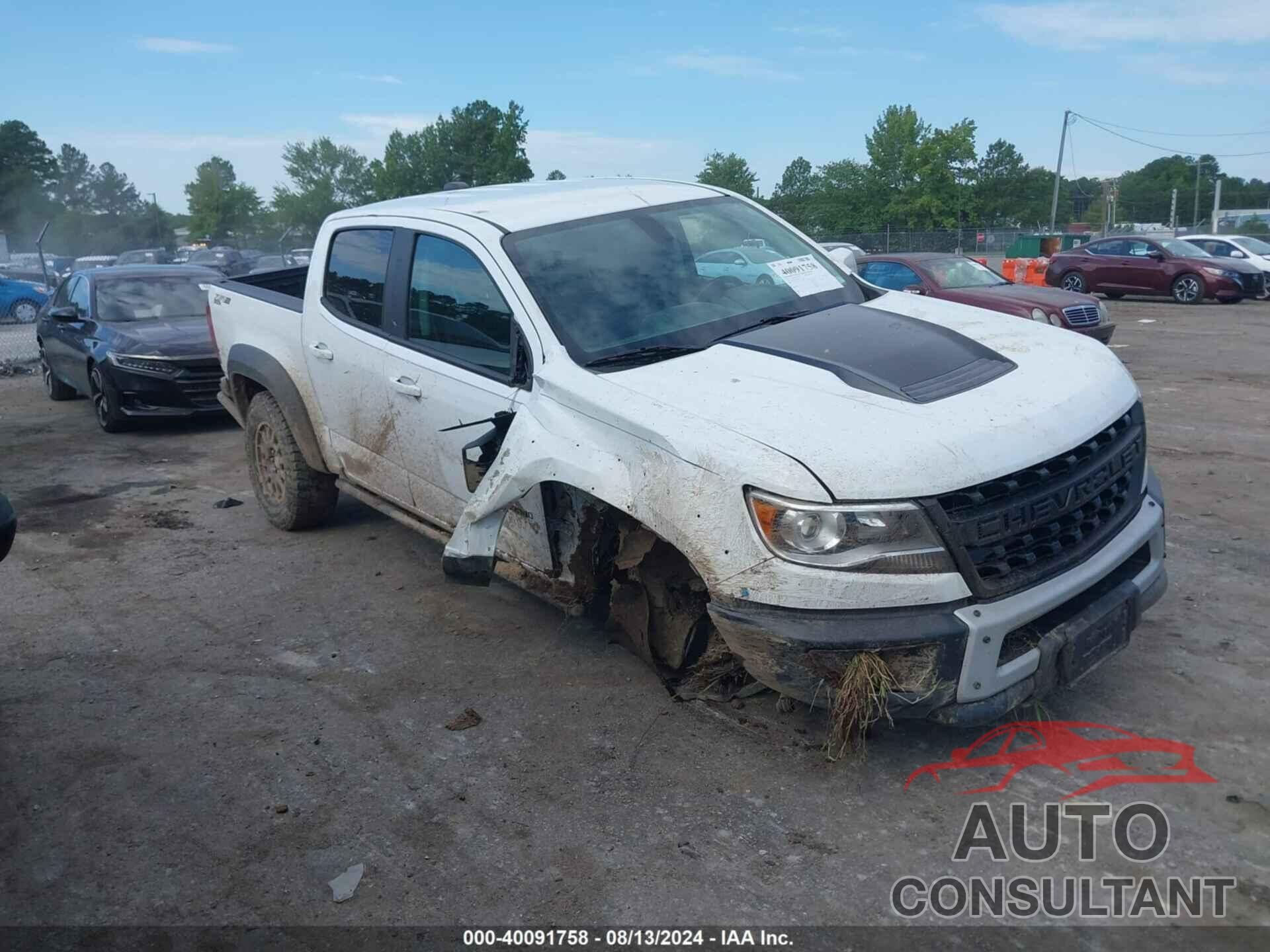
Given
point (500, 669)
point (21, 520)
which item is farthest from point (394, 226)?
point (21, 520)

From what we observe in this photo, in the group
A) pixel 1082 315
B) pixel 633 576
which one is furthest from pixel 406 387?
pixel 1082 315

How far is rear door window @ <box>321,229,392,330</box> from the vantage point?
5305 millimetres

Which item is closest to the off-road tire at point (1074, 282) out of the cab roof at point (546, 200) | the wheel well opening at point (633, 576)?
the cab roof at point (546, 200)

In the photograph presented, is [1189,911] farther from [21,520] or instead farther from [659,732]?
[21,520]

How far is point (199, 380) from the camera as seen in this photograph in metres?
10.3

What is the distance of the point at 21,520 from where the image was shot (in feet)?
24.3

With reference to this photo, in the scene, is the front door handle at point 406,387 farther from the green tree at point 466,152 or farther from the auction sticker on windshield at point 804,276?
the green tree at point 466,152

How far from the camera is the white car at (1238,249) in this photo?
2234cm

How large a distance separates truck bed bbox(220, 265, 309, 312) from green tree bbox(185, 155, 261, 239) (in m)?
98.4

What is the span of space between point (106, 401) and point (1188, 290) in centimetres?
2012

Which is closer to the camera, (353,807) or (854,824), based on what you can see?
(854,824)

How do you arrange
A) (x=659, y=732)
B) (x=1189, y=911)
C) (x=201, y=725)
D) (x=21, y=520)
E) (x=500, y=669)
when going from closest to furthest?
(x=1189, y=911) < (x=659, y=732) < (x=201, y=725) < (x=500, y=669) < (x=21, y=520)

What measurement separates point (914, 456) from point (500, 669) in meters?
2.16

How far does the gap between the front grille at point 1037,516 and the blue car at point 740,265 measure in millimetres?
1608
